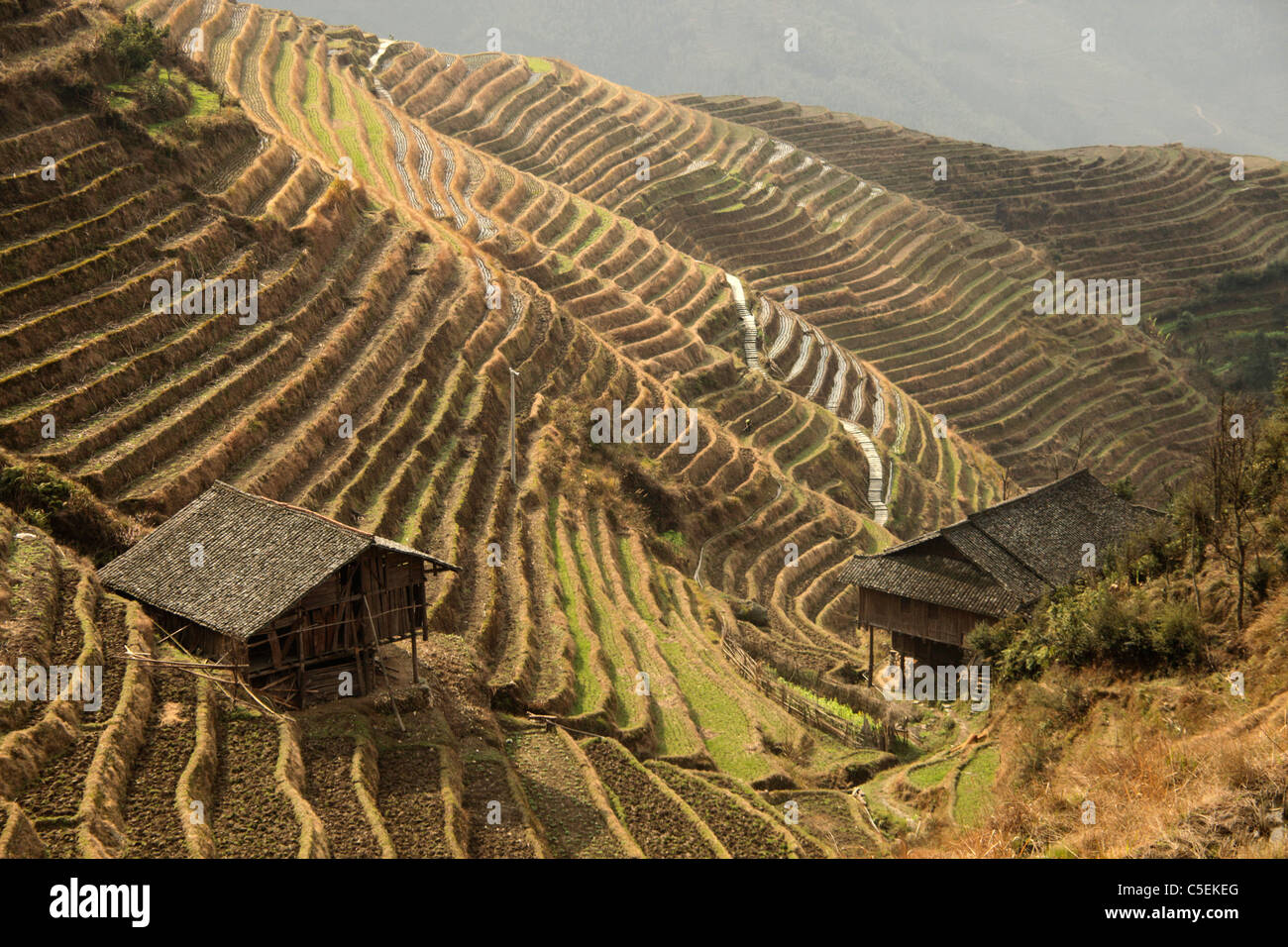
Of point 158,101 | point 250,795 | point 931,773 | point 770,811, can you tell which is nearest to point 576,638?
→ point 770,811

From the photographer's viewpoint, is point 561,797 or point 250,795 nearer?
point 250,795

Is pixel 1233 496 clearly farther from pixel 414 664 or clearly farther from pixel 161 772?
pixel 161 772

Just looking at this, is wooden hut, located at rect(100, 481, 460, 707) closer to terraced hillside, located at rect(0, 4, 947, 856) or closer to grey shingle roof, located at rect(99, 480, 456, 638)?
grey shingle roof, located at rect(99, 480, 456, 638)

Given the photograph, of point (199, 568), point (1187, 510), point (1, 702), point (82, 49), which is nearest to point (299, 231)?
point (82, 49)

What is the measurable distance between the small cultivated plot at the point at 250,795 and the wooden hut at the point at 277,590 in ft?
4.56

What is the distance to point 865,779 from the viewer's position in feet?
Result: 91.4

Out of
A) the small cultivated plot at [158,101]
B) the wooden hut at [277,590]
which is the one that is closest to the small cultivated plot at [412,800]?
the wooden hut at [277,590]

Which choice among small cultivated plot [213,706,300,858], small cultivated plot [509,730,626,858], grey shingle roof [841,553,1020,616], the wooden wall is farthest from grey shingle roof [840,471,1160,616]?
small cultivated plot [213,706,300,858]

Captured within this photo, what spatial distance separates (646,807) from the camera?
75.6 ft

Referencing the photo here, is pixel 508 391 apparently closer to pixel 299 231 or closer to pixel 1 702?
pixel 299 231

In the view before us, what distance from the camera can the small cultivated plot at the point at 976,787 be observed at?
71.2 ft

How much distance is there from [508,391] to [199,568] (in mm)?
23287

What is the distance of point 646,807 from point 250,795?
26.4 feet

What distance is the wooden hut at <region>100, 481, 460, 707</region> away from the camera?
882 inches
